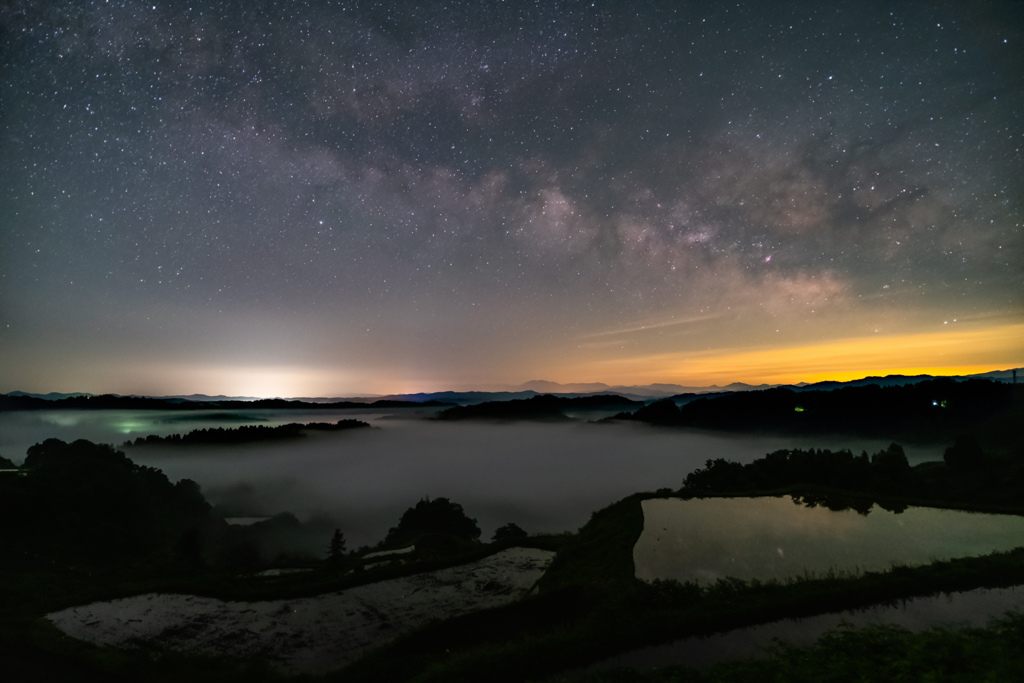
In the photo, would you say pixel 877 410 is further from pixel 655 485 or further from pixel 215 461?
pixel 215 461

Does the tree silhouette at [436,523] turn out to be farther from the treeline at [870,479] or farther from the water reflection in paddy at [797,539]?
the water reflection in paddy at [797,539]

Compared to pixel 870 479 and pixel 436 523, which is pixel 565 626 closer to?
pixel 870 479

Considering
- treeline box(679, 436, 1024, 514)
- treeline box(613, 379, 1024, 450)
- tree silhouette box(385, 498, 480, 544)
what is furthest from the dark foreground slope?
treeline box(613, 379, 1024, 450)

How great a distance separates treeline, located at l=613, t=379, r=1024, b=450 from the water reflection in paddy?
229 feet

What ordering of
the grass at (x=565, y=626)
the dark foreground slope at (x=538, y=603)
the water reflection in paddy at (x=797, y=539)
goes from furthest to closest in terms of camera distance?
the water reflection in paddy at (x=797, y=539) → the dark foreground slope at (x=538, y=603) → the grass at (x=565, y=626)

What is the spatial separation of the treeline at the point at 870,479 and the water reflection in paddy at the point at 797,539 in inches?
151

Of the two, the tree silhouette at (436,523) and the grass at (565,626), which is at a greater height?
the grass at (565,626)

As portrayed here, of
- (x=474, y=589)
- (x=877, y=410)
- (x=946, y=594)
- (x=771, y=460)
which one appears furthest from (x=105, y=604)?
(x=877, y=410)

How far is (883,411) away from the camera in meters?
132

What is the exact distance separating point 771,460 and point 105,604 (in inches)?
2263

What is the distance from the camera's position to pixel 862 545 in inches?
979

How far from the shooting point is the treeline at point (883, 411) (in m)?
102

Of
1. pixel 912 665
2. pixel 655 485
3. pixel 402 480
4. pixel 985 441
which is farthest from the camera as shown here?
pixel 402 480

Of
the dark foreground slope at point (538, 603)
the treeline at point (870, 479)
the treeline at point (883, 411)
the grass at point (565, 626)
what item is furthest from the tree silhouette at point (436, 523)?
the treeline at point (883, 411)
